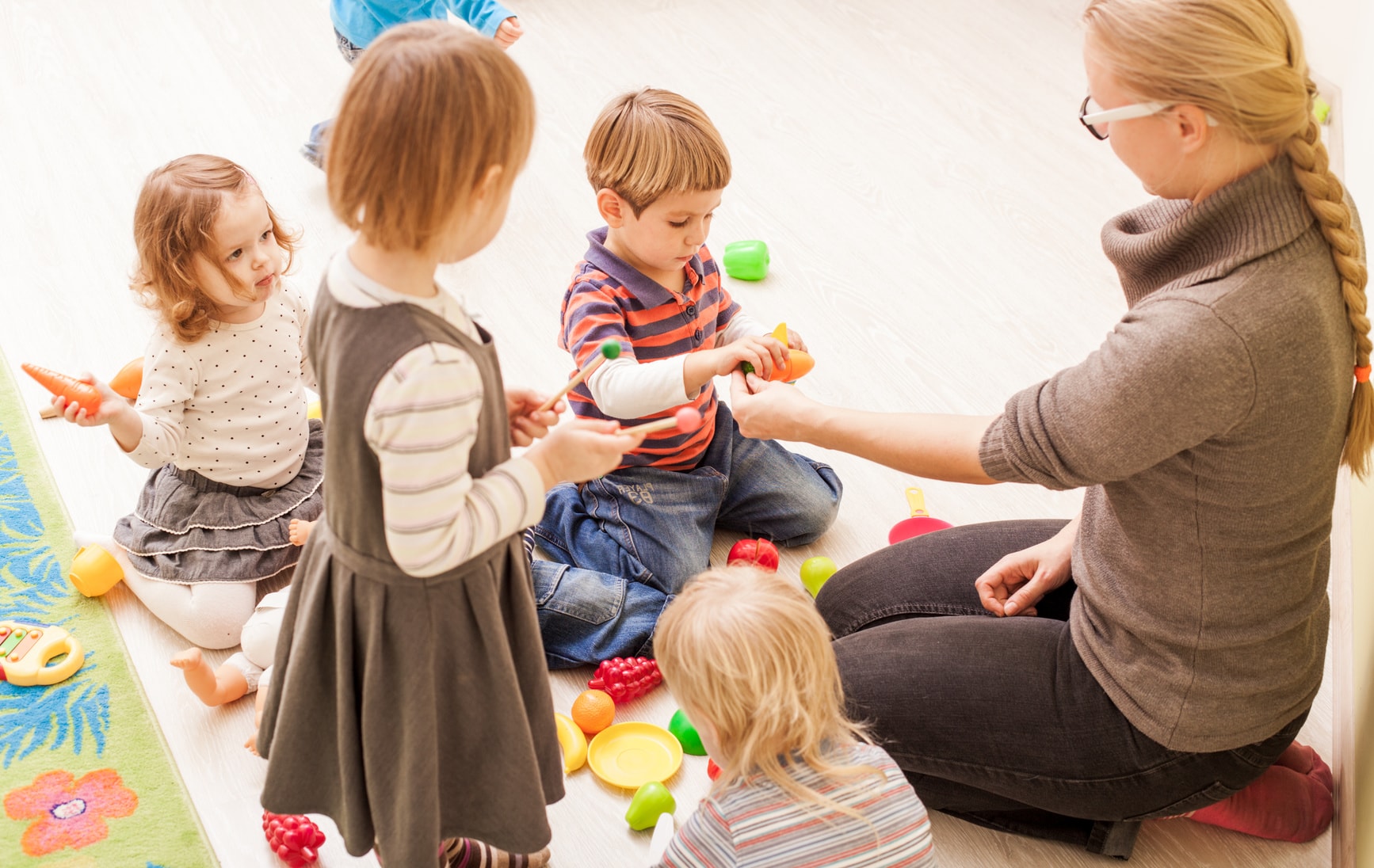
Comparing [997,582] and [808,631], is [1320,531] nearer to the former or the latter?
[997,582]

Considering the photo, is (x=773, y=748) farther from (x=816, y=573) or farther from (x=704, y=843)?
(x=816, y=573)

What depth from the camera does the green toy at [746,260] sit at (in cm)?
219

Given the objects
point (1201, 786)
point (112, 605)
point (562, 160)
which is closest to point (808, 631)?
point (1201, 786)

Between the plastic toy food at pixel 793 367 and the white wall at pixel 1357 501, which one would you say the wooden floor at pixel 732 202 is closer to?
the white wall at pixel 1357 501

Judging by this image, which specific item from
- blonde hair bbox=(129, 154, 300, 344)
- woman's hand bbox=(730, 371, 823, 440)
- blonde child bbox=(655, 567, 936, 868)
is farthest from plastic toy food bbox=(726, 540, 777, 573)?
blonde hair bbox=(129, 154, 300, 344)

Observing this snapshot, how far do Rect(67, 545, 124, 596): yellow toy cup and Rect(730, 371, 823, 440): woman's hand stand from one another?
0.85 meters

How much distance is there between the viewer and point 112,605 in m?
1.58

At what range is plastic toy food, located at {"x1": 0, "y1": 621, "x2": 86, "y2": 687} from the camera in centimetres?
146

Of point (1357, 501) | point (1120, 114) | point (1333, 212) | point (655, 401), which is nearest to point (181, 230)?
point (655, 401)

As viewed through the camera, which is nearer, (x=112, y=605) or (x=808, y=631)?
(x=808, y=631)

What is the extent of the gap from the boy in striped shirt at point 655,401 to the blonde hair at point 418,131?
0.51 metres

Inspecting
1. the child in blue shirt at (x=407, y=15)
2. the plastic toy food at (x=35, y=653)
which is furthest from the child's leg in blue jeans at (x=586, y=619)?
the child in blue shirt at (x=407, y=15)

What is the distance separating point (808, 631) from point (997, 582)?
1.41 ft

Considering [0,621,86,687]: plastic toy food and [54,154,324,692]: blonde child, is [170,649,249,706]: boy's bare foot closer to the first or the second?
[54,154,324,692]: blonde child
